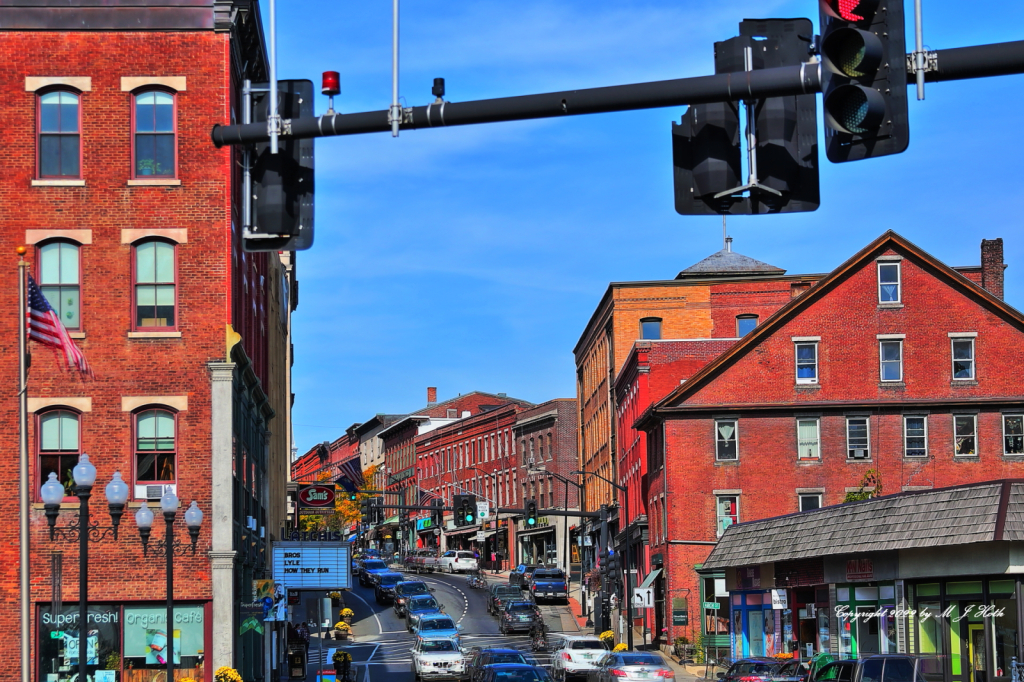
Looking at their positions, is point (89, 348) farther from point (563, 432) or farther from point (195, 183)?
point (563, 432)

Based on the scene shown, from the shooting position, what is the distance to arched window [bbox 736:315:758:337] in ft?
275

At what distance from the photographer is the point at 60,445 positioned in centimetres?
3378

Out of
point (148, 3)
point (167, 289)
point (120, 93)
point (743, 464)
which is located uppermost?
point (148, 3)

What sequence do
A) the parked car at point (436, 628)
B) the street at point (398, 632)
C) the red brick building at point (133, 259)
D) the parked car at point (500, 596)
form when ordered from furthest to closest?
the parked car at point (500, 596) < the street at point (398, 632) < the parked car at point (436, 628) < the red brick building at point (133, 259)

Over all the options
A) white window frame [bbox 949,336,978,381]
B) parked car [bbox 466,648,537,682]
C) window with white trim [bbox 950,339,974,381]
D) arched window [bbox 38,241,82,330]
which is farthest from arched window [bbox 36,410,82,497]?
window with white trim [bbox 950,339,974,381]

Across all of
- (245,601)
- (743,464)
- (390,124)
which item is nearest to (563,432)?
(743,464)

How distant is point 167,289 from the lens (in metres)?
34.6

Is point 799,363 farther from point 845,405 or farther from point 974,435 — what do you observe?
point 974,435

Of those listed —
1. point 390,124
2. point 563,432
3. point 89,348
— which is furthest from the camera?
point 563,432

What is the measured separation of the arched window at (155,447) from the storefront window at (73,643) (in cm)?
322

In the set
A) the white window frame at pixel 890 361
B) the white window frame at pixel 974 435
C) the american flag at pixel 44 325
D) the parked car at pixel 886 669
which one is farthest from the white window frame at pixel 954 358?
the american flag at pixel 44 325

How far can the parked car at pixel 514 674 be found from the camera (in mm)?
34250

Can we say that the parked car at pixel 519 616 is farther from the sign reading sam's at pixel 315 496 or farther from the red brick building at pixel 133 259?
the red brick building at pixel 133 259

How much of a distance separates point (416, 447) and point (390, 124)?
450ft
